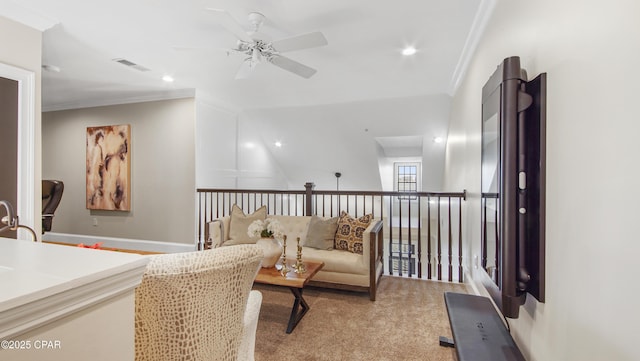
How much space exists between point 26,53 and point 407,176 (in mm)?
8227

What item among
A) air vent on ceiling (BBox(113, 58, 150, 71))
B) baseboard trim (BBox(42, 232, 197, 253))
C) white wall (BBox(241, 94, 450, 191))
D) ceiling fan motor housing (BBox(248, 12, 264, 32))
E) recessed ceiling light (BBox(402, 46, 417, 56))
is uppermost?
air vent on ceiling (BBox(113, 58, 150, 71))

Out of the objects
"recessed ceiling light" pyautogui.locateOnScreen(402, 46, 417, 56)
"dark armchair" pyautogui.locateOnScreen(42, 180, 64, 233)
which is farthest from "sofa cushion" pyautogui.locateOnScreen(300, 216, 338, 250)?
"dark armchair" pyautogui.locateOnScreen(42, 180, 64, 233)

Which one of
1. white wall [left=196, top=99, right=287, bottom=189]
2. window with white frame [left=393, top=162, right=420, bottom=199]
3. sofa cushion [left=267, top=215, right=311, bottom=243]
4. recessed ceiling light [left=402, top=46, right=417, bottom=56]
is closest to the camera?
recessed ceiling light [left=402, top=46, right=417, bottom=56]

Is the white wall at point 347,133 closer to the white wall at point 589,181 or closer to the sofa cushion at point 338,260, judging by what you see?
the sofa cushion at point 338,260

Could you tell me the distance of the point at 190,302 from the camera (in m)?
1.04

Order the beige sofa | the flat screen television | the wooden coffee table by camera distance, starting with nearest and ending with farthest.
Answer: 1. the flat screen television
2. the wooden coffee table
3. the beige sofa

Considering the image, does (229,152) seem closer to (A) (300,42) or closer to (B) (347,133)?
(B) (347,133)

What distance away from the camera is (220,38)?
288 cm

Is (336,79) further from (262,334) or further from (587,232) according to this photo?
(587,232)

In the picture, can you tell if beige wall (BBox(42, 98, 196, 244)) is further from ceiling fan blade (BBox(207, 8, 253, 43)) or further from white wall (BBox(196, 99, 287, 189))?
ceiling fan blade (BBox(207, 8, 253, 43))

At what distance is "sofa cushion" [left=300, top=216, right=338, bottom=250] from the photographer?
11.1 ft

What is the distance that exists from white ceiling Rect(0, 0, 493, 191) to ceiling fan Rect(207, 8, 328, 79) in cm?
13

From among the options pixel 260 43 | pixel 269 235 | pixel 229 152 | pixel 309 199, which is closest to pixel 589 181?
pixel 269 235

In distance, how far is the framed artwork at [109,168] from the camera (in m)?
5.09
